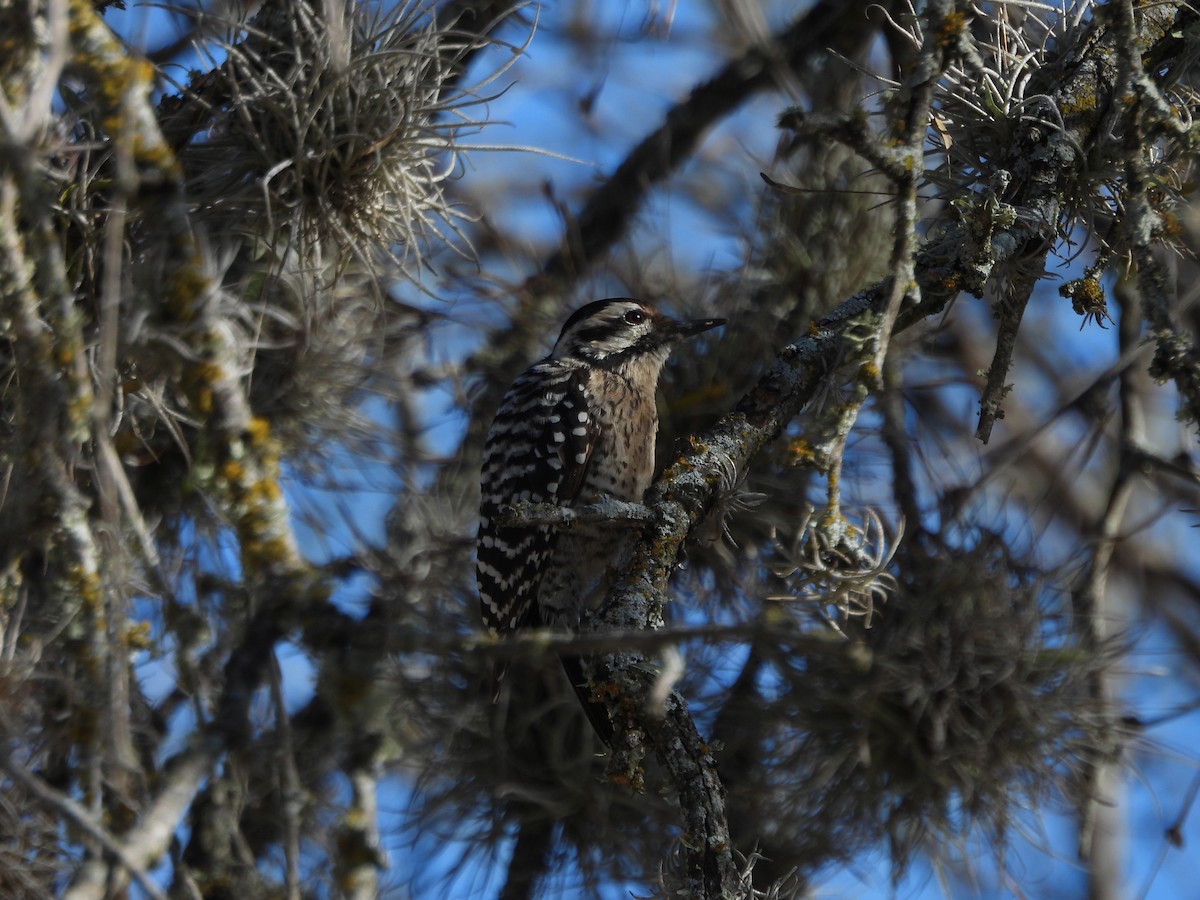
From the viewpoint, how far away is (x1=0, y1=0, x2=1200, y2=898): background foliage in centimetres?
190

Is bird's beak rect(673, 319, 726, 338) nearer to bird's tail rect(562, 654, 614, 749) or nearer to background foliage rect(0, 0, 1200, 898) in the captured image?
background foliage rect(0, 0, 1200, 898)

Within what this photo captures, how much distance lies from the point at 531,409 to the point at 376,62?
1453 millimetres

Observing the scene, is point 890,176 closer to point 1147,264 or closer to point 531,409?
point 1147,264

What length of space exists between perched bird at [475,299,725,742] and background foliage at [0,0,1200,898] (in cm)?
23

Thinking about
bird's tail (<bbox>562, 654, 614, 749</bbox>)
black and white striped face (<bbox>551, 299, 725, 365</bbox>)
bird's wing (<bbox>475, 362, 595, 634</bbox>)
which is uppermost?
black and white striped face (<bbox>551, 299, 725, 365</bbox>)

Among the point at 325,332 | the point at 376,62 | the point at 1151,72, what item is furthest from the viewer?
the point at 325,332

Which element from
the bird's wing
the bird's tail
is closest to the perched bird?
the bird's wing

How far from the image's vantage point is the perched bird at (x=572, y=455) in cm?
434

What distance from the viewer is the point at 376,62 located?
3.49 m

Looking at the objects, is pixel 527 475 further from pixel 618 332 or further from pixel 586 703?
pixel 586 703

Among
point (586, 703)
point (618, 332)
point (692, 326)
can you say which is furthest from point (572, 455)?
point (586, 703)

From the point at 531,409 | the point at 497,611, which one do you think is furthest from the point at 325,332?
the point at 497,611

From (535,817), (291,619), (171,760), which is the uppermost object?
(535,817)

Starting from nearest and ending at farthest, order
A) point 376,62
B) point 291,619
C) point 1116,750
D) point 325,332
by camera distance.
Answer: point 291,619 < point 376,62 < point 1116,750 < point 325,332
